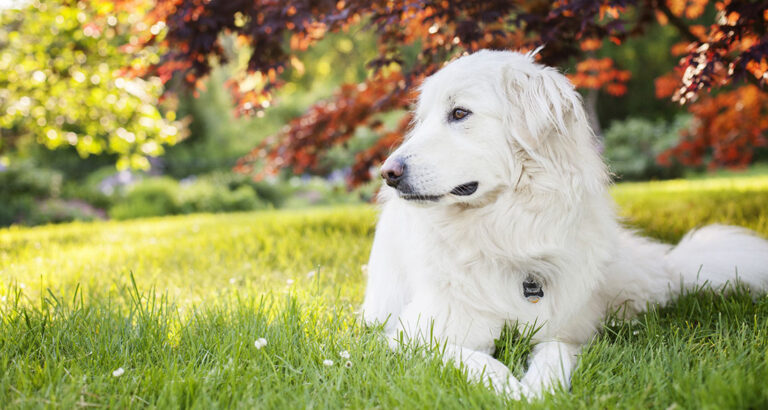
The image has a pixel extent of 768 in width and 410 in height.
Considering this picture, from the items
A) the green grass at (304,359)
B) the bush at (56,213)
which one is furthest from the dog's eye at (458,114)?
the bush at (56,213)

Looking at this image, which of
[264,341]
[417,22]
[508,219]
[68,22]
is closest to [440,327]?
[508,219]

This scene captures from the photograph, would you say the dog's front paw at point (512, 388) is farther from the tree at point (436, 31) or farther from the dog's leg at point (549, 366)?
the tree at point (436, 31)

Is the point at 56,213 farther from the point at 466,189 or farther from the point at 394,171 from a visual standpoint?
the point at 466,189

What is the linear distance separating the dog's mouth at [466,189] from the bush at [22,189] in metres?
8.95

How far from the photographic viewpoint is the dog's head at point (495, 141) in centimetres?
194

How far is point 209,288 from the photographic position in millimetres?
3152

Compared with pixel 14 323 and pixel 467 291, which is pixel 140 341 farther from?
pixel 467 291

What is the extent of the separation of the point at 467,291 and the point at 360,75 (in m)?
18.2

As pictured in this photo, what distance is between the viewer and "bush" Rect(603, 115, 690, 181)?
12.9 m

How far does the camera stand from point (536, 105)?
2.02m

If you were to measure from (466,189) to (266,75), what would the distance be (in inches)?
85.0

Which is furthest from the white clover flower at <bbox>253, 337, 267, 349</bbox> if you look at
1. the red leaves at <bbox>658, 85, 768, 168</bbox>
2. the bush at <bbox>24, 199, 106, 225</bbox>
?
the bush at <bbox>24, 199, 106, 225</bbox>

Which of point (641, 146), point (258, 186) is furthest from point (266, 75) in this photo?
point (641, 146)

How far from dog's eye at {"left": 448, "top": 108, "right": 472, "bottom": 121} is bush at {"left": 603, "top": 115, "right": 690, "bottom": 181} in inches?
460
